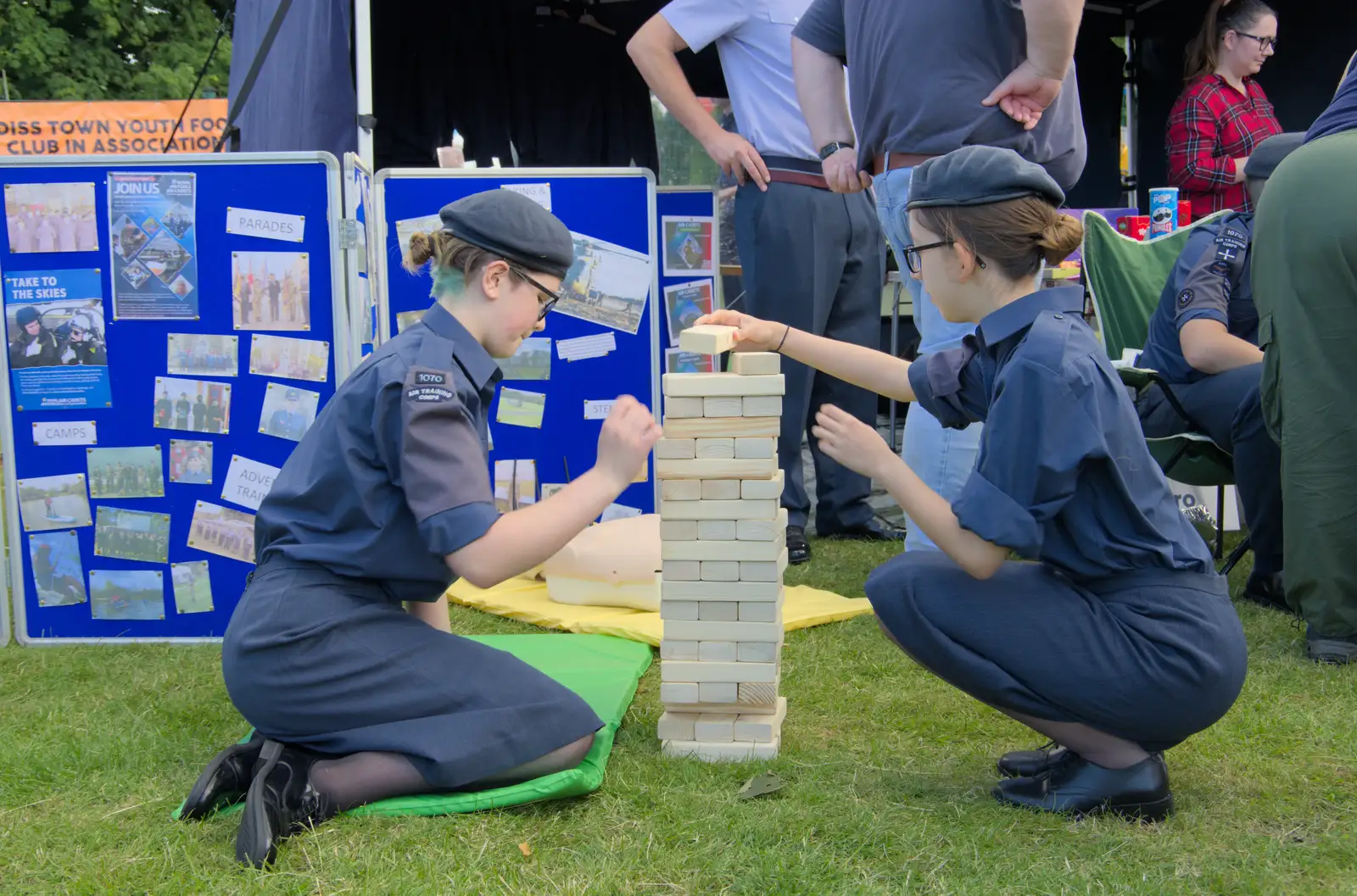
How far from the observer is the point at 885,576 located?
2.59 meters

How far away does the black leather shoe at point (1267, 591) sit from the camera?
160 inches

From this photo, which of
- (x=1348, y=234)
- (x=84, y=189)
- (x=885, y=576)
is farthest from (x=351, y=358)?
(x=1348, y=234)

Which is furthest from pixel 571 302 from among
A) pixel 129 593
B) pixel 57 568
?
pixel 57 568

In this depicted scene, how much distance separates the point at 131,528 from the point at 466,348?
5.97 feet

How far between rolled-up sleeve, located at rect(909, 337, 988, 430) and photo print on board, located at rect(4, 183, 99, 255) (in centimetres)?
249

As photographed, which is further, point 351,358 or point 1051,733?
point 351,358

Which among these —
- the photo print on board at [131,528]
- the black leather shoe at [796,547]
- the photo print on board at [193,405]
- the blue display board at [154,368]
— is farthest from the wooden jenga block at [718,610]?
the black leather shoe at [796,547]

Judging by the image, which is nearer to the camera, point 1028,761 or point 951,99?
point 1028,761

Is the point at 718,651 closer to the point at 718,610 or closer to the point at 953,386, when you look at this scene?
the point at 718,610

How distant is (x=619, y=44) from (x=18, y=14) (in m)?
14.8

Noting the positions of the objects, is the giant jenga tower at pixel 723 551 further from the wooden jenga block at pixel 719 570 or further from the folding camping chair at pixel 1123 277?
the folding camping chair at pixel 1123 277

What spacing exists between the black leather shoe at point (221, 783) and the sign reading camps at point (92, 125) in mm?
11703

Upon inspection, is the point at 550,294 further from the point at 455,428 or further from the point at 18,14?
the point at 18,14

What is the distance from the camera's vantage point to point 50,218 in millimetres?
3795
